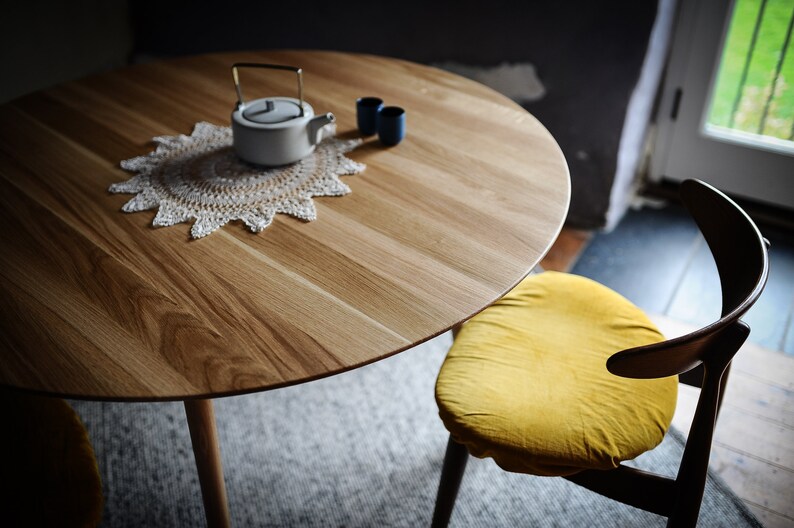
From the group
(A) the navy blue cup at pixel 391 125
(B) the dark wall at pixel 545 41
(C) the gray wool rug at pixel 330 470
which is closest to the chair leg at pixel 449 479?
(C) the gray wool rug at pixel 330 470

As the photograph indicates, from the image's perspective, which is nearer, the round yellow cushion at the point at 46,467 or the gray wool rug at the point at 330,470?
the round yellow cushion at the point at 46,467

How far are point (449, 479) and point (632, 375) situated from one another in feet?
1.58

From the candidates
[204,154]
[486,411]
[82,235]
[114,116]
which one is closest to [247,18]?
[114,116]

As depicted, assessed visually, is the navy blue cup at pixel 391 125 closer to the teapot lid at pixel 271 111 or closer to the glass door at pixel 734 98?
the teapot lid at pixel 271 111

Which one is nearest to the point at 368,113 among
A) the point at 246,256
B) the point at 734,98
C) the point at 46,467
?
the point at 246,256

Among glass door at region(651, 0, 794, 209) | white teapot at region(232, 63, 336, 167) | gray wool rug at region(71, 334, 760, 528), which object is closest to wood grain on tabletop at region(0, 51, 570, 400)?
white teapot at region(232, 63, 336, 167)

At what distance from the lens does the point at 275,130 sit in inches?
49.3

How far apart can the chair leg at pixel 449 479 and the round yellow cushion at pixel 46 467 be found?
0.60m

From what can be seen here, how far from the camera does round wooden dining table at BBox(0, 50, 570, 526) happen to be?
891mm

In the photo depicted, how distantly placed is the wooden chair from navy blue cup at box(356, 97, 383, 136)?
0.50 metres

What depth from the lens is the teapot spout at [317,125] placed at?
1287 mm

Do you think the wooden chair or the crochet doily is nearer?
Answer: the wooden chair

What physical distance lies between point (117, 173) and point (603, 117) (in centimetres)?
164

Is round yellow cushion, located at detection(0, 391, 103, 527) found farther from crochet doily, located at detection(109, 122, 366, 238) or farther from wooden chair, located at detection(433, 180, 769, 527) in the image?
wooden chair, located at detection(433, 180, 769, 527)
